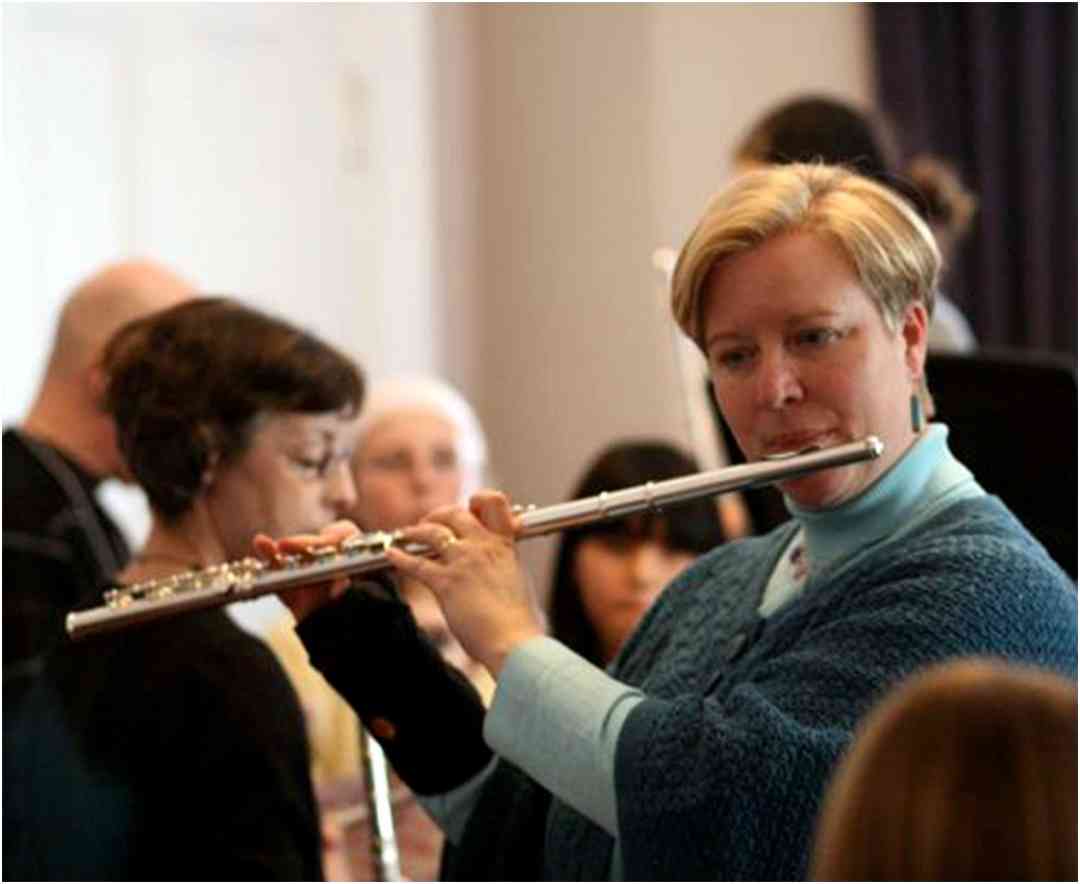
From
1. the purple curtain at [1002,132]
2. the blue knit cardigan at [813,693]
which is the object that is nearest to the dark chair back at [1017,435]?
the blue knit cardigan at [813,693]

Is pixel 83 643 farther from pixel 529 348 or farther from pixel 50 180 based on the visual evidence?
pixel 529 348

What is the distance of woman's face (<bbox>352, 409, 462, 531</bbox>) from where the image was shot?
11.4 feet

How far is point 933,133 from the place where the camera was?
5.25 metres

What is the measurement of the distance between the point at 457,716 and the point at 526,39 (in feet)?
12.4

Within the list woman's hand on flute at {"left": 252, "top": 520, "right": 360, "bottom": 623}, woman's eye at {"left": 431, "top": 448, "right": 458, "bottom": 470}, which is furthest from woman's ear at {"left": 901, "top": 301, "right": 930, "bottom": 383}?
woman's eye at {"left": 431, "top": 448, "right": 458, "bottom": 470}

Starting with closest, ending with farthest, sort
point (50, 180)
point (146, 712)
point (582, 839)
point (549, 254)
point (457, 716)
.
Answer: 1. point (582, 839)
2. point (457, 716)
3. point (146, 712)
4. point (50, 180)
5. point (549, 254)

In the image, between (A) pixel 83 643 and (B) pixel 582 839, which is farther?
(A) pixel 83 643

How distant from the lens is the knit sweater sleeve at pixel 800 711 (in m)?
1.59

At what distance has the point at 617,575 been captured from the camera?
3.29 meters

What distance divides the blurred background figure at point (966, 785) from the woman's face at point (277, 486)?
1271 millimetres

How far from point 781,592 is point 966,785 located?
881 millimetres

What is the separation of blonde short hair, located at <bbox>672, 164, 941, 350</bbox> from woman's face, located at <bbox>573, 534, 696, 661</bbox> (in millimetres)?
1504

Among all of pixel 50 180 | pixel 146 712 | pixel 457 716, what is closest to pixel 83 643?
pixel 146 712

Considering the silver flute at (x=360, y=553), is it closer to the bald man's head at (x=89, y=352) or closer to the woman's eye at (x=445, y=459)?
the bald man's head at (x=89, y=352)
